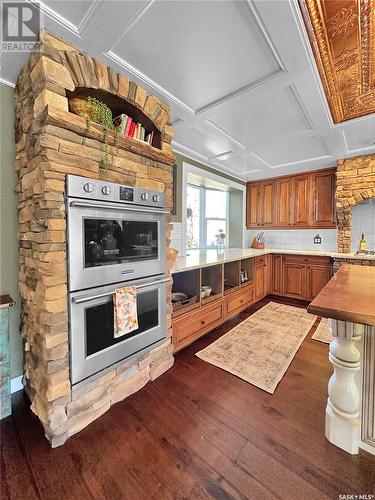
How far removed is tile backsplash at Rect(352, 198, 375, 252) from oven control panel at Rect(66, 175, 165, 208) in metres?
3.72

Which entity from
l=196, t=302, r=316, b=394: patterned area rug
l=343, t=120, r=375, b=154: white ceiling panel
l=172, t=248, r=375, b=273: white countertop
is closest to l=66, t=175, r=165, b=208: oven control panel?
l=172, t=248, r=375, b=273: white countertop

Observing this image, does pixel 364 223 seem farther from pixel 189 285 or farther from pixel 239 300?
pixel 189 285

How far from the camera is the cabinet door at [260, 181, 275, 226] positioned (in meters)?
4.62

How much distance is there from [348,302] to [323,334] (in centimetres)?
194

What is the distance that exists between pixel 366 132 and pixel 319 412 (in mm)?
2996

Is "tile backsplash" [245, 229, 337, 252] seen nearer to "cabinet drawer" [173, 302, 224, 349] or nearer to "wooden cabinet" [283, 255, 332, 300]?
"wooden cabinet" [283, 255, 332, 300]

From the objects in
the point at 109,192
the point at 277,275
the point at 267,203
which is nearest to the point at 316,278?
the point at 277,275

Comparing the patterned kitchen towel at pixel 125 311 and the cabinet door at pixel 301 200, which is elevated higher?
the cabinet door at pixel 301 200

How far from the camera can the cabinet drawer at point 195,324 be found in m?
2.22

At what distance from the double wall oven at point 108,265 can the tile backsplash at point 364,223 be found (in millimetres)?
3673

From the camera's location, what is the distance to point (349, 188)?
357 cm

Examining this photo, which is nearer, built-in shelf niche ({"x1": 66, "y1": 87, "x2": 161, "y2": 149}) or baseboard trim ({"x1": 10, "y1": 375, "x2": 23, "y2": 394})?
built-in shelf niche ({"x1": 66, "y1": 87, "x2": 161, "y2": 149})

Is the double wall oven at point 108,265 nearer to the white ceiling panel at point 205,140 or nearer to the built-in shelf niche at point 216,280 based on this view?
the built-in shelf niche at point 216,280

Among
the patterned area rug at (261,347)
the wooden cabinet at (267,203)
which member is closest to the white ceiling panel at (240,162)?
the wooden cabinet at (267,203)
